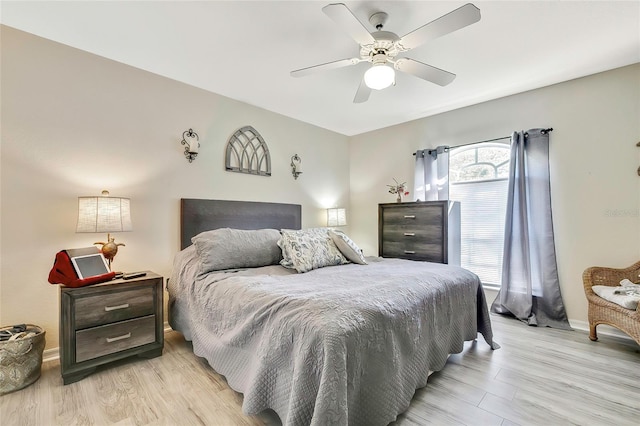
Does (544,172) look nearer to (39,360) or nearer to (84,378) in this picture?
(84,378)

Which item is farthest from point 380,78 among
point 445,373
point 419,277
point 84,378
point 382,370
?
point 84,378

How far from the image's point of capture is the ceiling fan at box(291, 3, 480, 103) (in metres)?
1.54

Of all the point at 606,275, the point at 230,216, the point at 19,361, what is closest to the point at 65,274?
the point at 19,361

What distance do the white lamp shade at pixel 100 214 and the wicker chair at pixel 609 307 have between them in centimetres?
404

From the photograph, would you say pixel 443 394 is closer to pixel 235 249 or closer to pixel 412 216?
pixel 235 249

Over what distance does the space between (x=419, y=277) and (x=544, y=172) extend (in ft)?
7.05

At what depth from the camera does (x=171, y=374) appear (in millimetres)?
2027

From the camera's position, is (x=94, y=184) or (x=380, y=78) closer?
(x=380, y=78)

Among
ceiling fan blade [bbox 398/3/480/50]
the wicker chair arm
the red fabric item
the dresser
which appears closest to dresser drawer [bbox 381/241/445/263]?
the dresser

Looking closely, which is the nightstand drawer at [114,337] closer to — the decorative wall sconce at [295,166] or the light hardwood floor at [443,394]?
the light hardwood floor at [443,394]

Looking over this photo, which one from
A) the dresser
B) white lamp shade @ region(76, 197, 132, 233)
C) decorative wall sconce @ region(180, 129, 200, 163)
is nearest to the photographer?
white lamp shade @ region(76, 197, 132, 233)

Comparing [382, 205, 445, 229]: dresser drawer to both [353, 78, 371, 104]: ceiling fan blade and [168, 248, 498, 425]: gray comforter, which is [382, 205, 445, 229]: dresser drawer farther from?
[353, 78, 371, 104]: ceiling fan blade

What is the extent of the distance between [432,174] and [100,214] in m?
3.62

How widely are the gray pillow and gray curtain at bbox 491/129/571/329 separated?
260 cm
